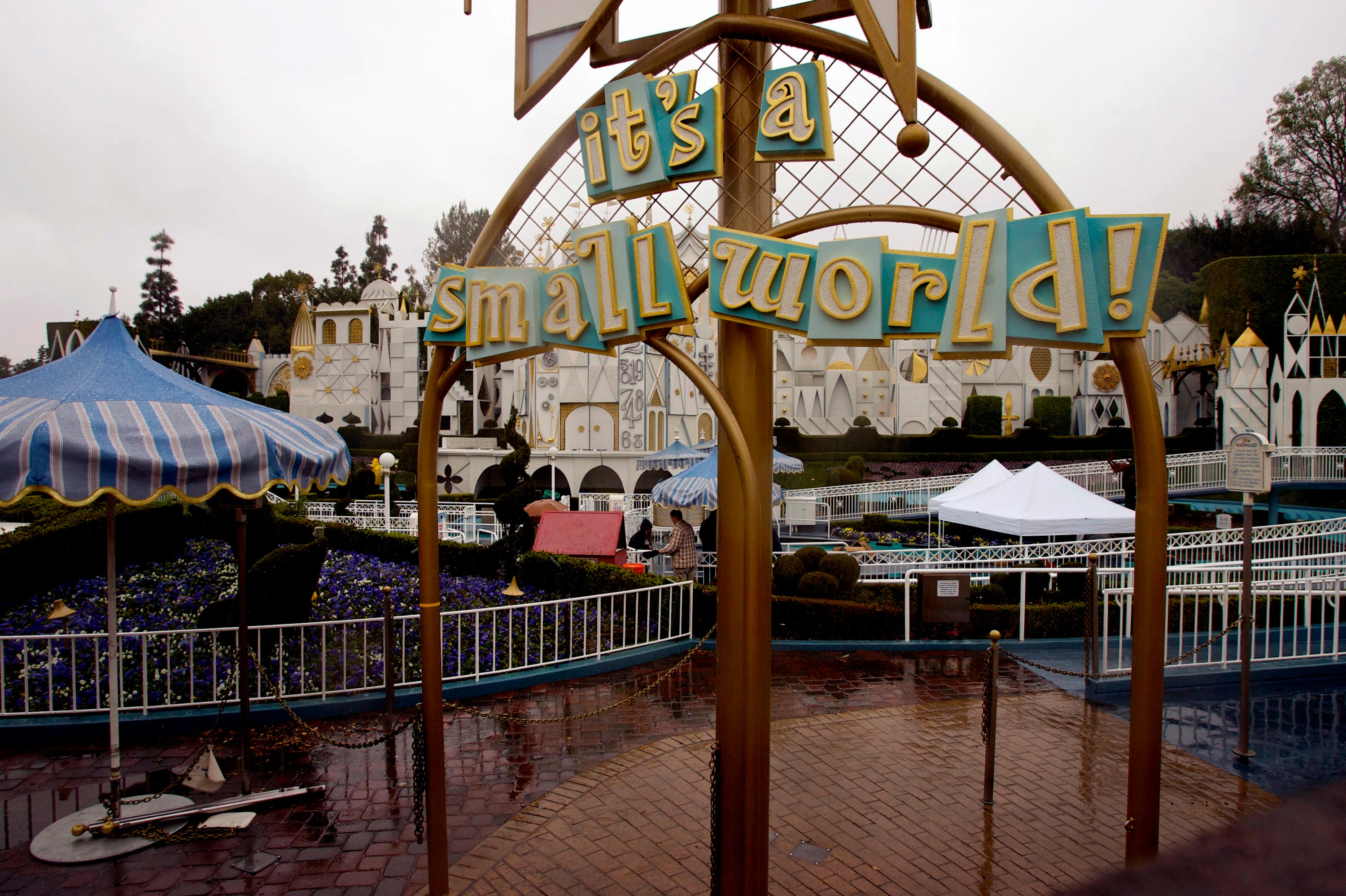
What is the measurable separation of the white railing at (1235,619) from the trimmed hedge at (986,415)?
32425mm

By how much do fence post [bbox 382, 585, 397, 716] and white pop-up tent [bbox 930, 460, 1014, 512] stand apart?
11.0m

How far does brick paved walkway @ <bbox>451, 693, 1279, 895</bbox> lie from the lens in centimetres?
450

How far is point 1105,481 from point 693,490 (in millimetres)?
18793

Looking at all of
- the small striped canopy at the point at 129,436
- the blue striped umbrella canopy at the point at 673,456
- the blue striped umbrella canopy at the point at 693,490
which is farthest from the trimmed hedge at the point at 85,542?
the blue striped umbrella canopy at the point at 673,456

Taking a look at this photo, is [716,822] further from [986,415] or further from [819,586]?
[986,415]

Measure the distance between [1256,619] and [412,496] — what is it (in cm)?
2576

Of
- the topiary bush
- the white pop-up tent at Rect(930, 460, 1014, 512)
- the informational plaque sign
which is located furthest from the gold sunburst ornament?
the informational plaque sign

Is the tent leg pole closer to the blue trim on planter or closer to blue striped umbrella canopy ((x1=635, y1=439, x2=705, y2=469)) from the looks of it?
the blue trim on planter

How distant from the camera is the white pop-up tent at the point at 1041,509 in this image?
12281 mm

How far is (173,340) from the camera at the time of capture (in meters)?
57.8

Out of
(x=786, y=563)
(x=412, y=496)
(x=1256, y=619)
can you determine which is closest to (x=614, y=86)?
(x=786, y=563)

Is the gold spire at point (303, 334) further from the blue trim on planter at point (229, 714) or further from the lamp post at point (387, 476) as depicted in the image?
the blue trim on planter at point (229, 714)

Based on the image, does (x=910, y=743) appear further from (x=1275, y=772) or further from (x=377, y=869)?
(x=377, y=869)

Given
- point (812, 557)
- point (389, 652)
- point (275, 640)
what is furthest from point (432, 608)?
point (812, 557)
